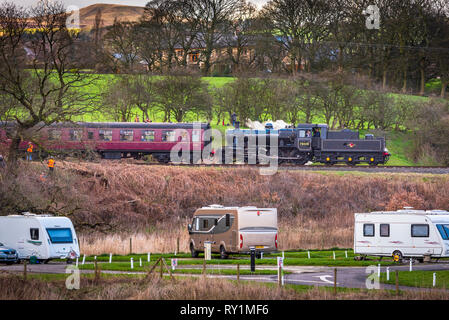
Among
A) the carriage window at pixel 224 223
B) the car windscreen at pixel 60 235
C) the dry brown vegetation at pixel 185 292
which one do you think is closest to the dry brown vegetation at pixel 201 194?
the carriage window at pixel 224 223

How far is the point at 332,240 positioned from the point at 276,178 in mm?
12215

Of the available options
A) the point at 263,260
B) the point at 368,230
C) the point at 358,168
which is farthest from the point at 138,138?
the point at 368,230

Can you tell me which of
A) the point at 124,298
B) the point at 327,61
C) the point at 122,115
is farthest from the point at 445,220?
the point at 327,61

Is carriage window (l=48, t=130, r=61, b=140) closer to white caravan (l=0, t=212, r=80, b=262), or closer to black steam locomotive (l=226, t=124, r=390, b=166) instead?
black steam locomotive (l=226, t=124, r=390, b=166)

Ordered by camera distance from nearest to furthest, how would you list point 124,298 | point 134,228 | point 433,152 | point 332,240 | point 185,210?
point 124,298 < point 332,240 < point 134,228 < point 185,210 < point 433,152

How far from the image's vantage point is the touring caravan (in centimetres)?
3328

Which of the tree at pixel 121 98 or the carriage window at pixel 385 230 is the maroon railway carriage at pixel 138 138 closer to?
the tree at pixel 121 98

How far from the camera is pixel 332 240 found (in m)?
40.8

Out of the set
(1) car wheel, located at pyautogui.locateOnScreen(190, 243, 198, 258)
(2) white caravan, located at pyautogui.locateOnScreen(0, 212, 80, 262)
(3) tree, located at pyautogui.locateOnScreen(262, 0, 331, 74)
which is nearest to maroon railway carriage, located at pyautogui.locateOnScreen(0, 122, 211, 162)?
(1) car wheel, located at pyautogui.locateOnScreen(190, 243, 198, 258)

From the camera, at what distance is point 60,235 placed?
32.9 metres

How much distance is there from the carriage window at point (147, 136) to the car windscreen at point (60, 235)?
2531cm

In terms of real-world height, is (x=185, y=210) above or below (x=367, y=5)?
below

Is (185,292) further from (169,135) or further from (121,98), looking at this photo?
(121,98)
